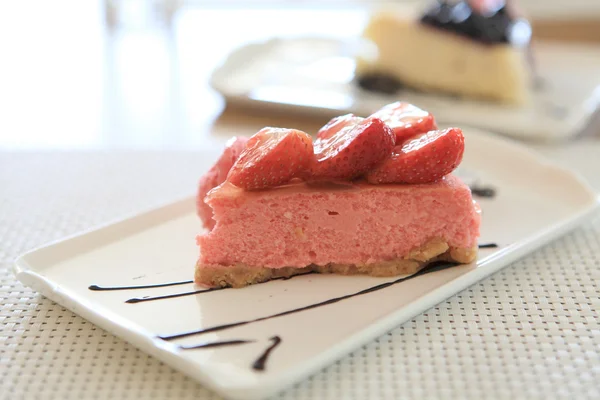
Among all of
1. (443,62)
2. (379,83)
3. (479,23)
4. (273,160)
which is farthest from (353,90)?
(273,160)

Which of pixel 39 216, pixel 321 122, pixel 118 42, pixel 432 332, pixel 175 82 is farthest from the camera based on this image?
pixel 118 42

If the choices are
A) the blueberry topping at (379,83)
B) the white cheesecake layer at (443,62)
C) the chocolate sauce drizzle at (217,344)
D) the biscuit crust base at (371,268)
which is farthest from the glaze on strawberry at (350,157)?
the white cheesecake layer at (443,62)

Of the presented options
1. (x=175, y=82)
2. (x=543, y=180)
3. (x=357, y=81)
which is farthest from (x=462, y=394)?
(x=175, y=82)

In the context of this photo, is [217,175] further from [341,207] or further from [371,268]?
[371,268]

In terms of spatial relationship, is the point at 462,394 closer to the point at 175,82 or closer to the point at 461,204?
the point at 461,204

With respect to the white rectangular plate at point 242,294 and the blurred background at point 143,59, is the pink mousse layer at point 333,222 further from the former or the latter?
the blurred background at point 143,59

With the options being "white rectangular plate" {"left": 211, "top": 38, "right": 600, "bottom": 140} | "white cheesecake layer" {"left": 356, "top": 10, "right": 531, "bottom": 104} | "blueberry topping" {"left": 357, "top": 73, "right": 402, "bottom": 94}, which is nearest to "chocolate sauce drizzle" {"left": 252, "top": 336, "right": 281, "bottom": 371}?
"white rectangular plate" {"left": 211, "top": 38, "right": 600, "bottom": 140}
